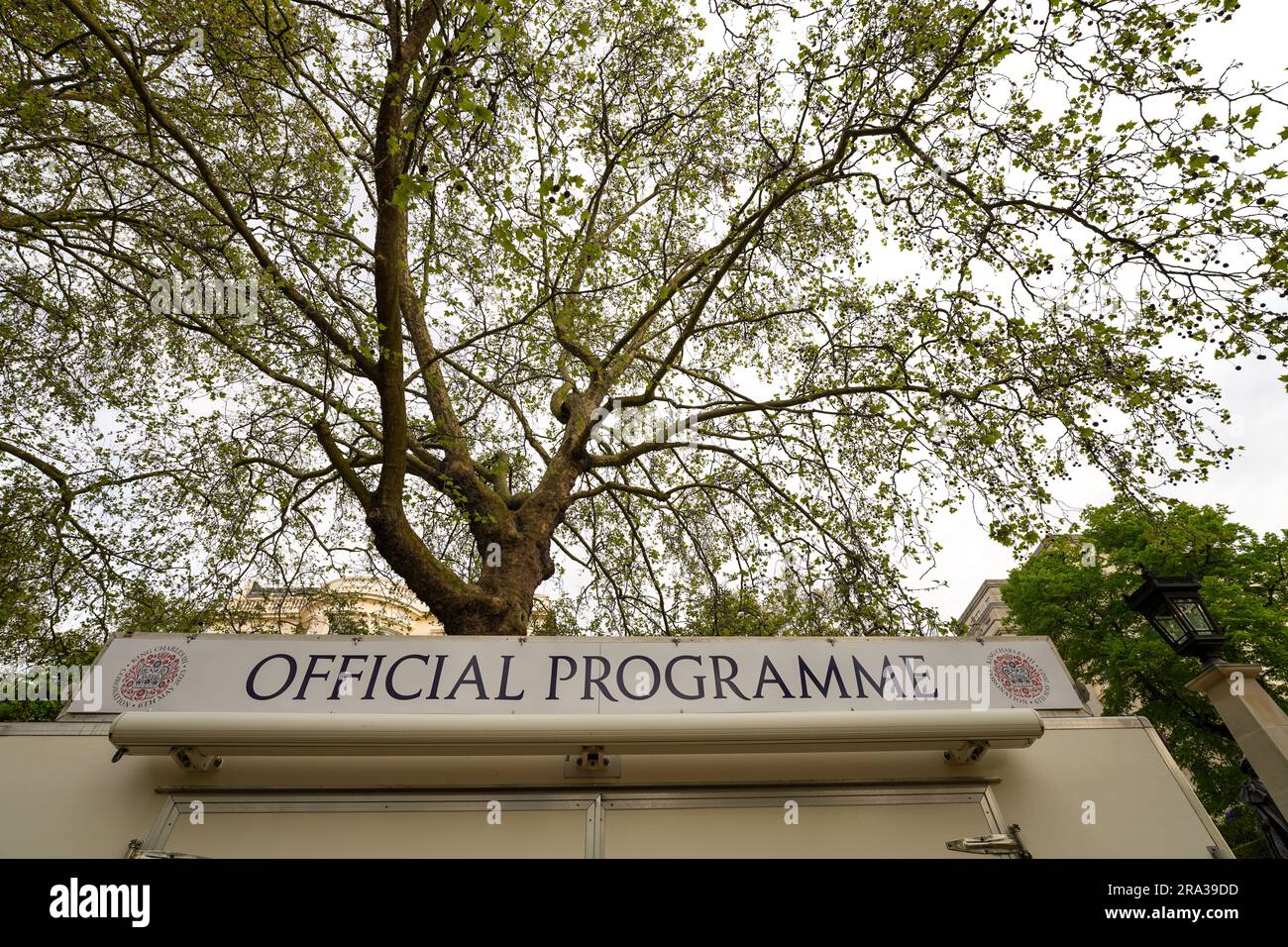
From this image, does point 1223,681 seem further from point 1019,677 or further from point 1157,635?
point 1157,635

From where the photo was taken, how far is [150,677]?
12.6ft

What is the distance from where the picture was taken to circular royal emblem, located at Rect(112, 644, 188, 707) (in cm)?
377

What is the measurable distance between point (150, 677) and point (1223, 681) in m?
7.75

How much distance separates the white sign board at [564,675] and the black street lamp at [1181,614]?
2574 millimetres

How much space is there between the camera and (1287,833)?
4.64 meters

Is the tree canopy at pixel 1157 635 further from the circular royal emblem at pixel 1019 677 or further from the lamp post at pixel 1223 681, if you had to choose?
the circular royal emblem at pixel 1019 677

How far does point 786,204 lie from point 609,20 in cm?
374

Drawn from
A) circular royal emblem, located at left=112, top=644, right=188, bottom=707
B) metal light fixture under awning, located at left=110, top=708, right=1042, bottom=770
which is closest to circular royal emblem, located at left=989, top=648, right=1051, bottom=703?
metal light fixture under awning, located at left=110, top=708, right=1042, bottom=770

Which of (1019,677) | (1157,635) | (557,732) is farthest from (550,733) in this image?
(1157,635)

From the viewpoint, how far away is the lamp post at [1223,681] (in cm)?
485

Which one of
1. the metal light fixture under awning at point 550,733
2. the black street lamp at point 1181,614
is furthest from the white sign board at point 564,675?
the black street lamp at point 1181,614
